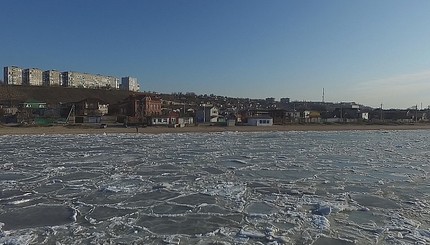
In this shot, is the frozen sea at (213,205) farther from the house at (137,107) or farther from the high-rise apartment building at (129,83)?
the high-rise apartment building at (129,83)

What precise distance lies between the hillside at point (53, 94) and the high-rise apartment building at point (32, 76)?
1992 centimetres

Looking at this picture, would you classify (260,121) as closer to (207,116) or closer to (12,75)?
(207,116)

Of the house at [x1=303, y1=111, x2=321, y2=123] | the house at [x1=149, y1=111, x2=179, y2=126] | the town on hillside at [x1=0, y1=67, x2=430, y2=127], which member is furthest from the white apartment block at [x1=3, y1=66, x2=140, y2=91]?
the house at [x1=149, y1=111, x2=179, y2=126]

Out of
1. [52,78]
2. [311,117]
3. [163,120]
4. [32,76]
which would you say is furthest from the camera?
[52,78]

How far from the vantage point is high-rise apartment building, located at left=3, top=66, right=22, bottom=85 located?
4221 inches

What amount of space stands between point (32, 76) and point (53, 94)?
28.2 m

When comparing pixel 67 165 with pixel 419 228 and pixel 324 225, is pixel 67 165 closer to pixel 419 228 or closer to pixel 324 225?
pixel 324 225

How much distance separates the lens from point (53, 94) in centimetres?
9319

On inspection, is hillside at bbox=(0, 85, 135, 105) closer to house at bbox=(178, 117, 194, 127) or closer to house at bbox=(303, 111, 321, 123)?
house at bbox=(178, 117, 194, 127)

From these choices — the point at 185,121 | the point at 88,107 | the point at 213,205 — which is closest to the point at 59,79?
the point at 88,107

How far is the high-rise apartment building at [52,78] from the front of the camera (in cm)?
11956

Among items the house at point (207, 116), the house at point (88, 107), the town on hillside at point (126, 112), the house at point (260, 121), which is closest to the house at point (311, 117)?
the town on hillside at point (126, 112)

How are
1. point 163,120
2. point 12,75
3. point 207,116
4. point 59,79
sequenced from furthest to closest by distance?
point 59,79 < point 12,75 < point 207,116 < point 163,120

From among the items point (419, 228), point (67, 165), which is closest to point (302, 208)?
point (419, 228)
